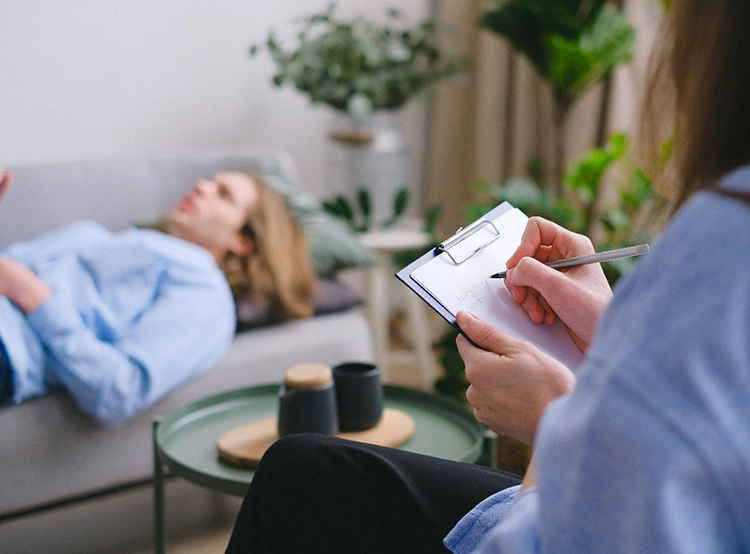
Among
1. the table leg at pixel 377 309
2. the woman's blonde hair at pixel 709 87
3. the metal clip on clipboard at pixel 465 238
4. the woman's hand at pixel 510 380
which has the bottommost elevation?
the table leg at pixel 377 309

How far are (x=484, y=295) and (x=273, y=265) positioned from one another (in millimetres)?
1144

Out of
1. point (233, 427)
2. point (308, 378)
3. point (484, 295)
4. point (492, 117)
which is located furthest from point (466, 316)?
point (492, 117)

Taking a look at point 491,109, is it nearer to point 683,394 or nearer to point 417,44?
point 417,44

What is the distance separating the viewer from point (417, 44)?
2.50 metres

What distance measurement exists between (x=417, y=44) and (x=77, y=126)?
1.19 m

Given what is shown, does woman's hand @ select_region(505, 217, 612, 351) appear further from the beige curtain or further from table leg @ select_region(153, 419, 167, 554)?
the beige curtain

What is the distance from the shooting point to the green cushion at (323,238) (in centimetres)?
202

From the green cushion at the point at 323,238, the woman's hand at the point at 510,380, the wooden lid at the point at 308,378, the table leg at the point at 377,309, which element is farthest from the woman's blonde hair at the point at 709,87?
the table leg at the point at 377,309

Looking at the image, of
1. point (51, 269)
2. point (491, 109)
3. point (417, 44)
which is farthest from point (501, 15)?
point (51, 269)

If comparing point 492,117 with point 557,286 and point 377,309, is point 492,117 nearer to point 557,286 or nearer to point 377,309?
point 377,309

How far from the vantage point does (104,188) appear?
6.60 feet

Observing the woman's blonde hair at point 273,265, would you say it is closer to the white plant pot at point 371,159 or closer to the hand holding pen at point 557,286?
the white plant pot at point 371,159

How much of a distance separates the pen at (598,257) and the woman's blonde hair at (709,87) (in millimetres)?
278

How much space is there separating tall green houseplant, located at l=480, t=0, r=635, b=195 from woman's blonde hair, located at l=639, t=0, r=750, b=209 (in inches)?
72.1
